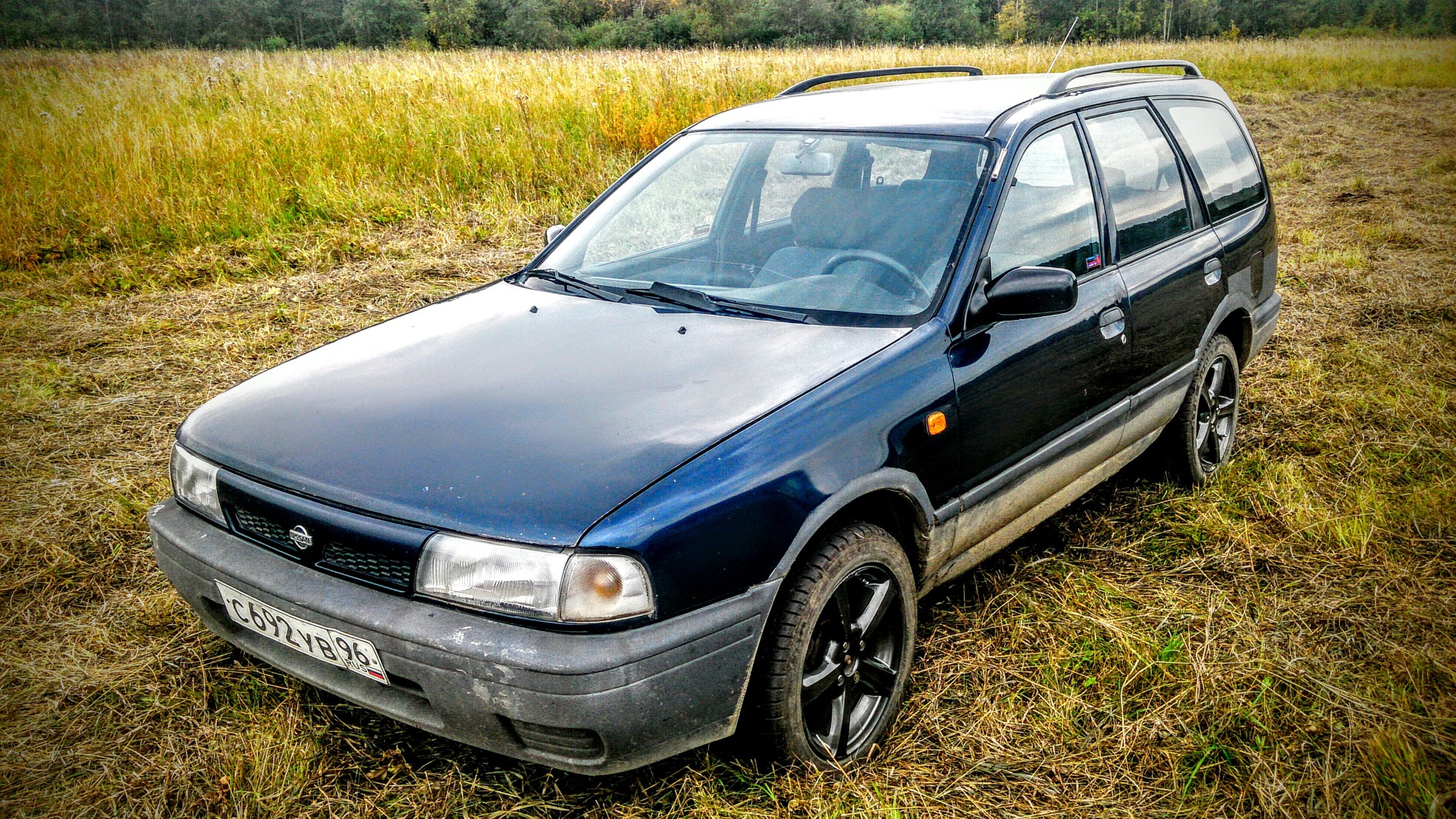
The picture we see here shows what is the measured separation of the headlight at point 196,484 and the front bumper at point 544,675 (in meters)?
0.33

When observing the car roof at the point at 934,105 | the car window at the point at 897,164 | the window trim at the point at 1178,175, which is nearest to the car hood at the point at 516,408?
the car window at the point at 897,164

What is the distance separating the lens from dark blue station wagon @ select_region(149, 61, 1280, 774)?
1795mm

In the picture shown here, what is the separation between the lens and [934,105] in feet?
10.0

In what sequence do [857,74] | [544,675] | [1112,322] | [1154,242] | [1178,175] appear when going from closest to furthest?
[544,675] < [1112,322] < [1154,242] < [1178,175] < [857,74]

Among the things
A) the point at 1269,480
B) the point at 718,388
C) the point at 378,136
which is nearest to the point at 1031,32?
the point at 378,136

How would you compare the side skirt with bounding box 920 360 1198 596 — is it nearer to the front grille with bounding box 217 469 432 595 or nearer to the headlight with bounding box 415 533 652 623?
the headlight with bounding box 415 533 652 623

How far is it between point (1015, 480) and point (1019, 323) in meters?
0.44

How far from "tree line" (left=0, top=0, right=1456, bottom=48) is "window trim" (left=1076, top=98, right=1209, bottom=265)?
15.7 meters

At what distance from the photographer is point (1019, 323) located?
2.64m

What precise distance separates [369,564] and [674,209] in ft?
5.93

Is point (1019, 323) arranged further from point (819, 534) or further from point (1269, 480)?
point (1269, 480)

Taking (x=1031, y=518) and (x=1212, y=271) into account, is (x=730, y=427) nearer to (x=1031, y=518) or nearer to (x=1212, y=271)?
(x=1031, y=518)

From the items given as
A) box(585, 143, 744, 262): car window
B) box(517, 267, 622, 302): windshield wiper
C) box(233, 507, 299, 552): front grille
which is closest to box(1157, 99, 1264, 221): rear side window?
box(585, 143, 744, 262): car window

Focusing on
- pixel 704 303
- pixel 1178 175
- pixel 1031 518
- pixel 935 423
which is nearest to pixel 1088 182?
pixel 1178 175
